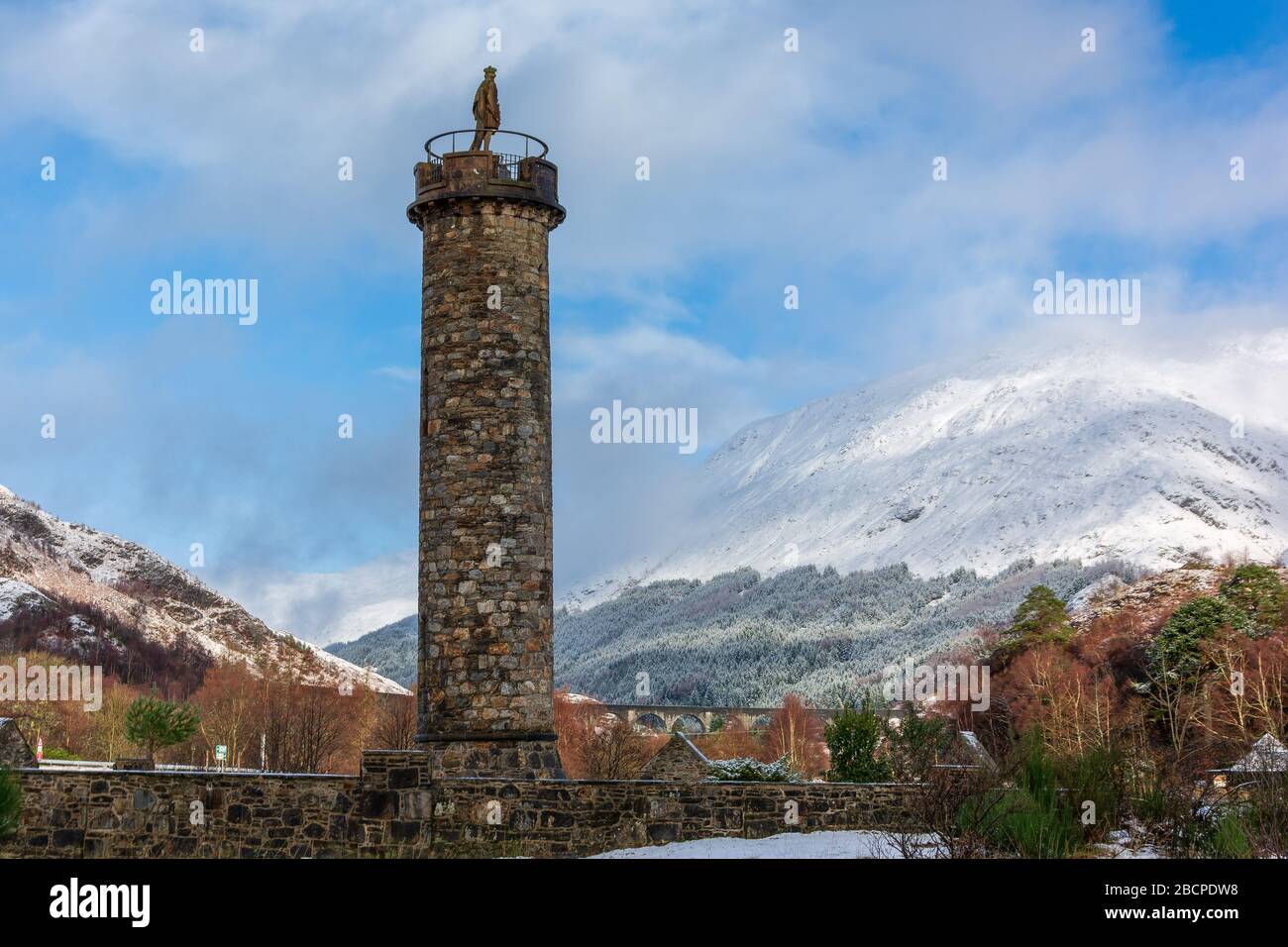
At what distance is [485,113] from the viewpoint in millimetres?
30078

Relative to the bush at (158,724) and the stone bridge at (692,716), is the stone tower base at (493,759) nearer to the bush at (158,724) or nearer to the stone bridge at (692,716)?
the bush at (158,724)

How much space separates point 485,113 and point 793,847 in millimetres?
15412

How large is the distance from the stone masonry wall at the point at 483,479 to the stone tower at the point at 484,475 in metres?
0.02

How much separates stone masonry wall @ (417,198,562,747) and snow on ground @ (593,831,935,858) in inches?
224

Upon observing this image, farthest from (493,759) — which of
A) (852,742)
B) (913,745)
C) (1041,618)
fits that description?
(1041,618)

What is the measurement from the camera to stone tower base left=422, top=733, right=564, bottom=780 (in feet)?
89.7

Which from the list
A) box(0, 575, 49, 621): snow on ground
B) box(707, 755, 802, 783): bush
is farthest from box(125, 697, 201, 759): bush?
box(0, 575, 49, 621): snow on ground

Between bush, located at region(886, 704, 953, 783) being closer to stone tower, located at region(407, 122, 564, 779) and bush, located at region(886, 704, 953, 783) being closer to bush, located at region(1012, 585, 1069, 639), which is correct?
stone tower, located at region(407, 122, 564, 779)

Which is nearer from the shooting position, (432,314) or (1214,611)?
(432,314)

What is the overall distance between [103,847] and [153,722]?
13805mm

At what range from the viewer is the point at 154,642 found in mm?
171000
